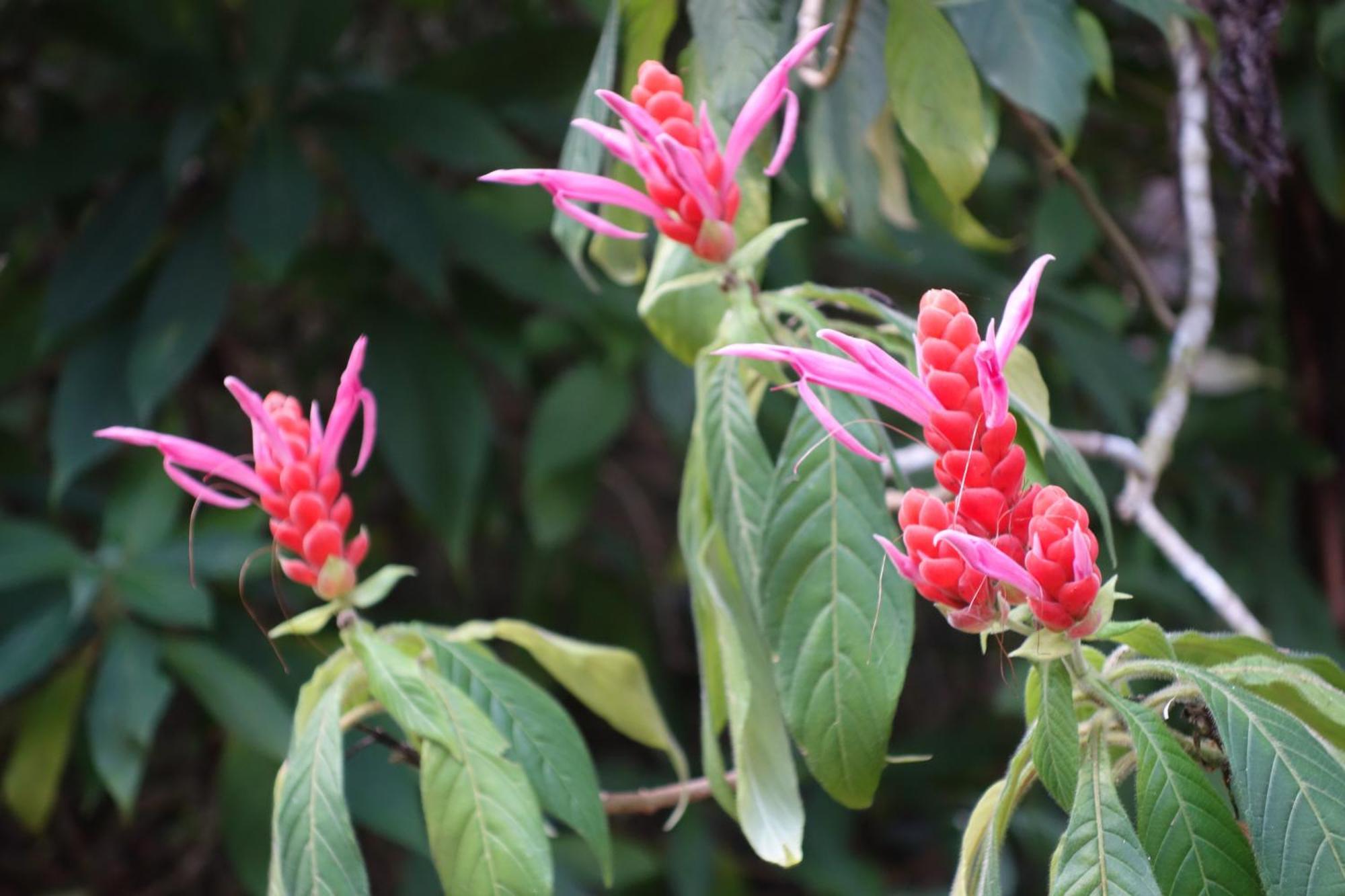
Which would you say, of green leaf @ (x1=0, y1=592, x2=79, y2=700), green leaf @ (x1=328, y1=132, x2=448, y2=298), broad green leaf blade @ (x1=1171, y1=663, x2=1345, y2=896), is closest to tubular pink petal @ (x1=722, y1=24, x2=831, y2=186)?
broad green leaf blade @ (x1=1171, y1=663, x2=1345, y2=896)

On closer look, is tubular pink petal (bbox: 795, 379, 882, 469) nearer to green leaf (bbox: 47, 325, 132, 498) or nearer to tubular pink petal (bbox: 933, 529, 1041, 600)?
tubular pink petal (bbox: 933, 529, 1041, 600)

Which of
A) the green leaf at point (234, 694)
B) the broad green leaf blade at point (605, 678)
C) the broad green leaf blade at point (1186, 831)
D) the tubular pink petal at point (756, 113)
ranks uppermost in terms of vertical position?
the tubular pink petal at point (756, 113)

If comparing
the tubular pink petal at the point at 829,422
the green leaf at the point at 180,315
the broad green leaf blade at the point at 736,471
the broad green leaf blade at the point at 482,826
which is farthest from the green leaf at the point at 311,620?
the green leaf at the point at 180,315

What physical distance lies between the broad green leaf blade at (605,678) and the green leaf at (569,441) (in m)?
0.77

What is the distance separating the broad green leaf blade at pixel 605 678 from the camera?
795mm

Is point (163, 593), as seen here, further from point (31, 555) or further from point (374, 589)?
point (374, 589)

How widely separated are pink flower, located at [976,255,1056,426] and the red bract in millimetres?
41

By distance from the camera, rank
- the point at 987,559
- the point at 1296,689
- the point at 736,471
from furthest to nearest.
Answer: the point at 736,471 < the point at 1296,689 < the point at 987,559

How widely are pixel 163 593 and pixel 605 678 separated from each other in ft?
2.25

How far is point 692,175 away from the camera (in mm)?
599

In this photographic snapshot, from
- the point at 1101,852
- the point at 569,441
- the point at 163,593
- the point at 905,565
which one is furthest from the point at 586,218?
the point at 569,441

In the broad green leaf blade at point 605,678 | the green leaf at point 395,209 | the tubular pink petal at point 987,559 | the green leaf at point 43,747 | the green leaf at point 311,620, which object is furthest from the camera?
the green leaf at point 395,209

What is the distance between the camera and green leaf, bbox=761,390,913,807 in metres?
0.59

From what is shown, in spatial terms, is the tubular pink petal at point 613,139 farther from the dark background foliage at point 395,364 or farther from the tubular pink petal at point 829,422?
the dark background foliage at point 395,364
